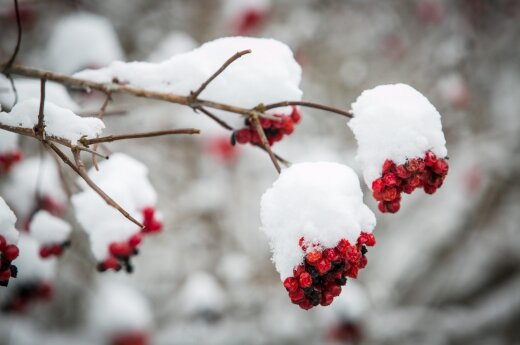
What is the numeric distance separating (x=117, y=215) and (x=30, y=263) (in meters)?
0.75

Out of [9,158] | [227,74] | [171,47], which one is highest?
[171,47]

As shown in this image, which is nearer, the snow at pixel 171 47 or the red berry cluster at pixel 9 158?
the red berry cluster at pixel 9 158

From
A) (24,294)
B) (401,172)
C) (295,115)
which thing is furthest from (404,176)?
(24,294)

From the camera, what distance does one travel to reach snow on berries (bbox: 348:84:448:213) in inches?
41.3

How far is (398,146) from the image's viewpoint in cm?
106

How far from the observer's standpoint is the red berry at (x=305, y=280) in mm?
942

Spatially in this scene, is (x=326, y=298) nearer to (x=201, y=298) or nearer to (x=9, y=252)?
(x=9, y=252)

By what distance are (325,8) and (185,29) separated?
5.76 feet

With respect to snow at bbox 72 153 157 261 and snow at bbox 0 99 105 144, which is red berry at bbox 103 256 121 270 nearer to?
snow at bbox 72 153 157 261

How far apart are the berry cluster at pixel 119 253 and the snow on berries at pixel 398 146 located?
33.9 inches

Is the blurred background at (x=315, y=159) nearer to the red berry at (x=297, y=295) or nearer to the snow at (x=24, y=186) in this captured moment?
the snow at (x=24, y=186)

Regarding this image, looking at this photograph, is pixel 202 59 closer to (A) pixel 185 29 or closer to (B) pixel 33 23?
(B) pixel 33 23

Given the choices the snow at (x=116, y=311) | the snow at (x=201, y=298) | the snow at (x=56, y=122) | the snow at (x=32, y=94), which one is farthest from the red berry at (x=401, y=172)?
the snow at (x=116, y=311)

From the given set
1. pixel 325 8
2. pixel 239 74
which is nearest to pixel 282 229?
pixel 239 74
